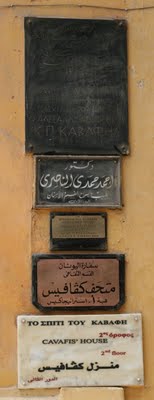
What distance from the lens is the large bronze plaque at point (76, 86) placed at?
3207 mm

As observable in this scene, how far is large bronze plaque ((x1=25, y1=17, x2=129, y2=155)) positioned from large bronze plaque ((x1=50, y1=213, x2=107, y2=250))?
282mm

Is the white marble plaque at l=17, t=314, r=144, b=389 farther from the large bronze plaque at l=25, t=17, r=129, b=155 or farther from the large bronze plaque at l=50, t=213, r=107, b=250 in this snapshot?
the large bronze plaque at l=25, t=17, r=129, b=155

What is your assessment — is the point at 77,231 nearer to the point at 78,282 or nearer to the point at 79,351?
the point at 78,282

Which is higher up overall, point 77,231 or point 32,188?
point 32,188

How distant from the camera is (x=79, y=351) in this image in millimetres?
3135

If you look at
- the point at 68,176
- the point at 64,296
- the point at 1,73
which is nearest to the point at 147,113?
the point at 68,176

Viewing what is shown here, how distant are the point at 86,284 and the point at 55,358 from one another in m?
0.33

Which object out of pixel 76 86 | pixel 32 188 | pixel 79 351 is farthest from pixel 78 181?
pixel 79 351

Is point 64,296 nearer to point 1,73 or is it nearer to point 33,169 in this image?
point 33,169

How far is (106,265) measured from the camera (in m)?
3.18

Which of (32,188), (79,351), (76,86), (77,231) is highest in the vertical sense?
(76,86)

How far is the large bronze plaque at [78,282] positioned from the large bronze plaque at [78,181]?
0.23 metres

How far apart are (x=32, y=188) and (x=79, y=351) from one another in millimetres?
714

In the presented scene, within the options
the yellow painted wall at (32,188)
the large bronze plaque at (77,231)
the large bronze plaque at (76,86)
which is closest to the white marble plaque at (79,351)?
the yellow painted wall at (32,188)
